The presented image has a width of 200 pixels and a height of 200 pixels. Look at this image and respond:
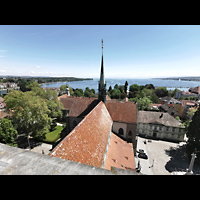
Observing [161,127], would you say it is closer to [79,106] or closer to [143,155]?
[143,155]

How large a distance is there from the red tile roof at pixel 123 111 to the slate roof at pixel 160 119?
11860 millimetres

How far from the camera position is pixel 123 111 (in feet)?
64.3

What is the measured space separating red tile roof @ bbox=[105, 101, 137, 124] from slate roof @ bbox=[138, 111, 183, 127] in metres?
11.9

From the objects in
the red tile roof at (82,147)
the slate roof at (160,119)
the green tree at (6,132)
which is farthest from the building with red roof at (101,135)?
the slate roof at (160,119)

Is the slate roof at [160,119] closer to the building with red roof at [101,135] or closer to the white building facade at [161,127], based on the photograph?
the white building facade at [161,127]

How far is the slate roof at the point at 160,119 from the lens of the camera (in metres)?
27.3

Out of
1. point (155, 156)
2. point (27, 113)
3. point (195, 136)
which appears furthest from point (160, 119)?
point (27, 113)

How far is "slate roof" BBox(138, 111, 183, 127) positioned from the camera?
2728cm

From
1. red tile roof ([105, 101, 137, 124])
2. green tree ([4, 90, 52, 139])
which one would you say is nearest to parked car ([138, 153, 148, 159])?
red tile roof ([105, 101, 137, 124])

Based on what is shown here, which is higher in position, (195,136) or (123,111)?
(123,111)

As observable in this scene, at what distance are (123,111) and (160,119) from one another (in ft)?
50.0
